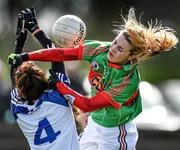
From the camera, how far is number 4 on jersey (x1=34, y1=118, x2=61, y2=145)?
830cm

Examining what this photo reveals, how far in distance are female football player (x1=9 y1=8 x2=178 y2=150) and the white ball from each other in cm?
14

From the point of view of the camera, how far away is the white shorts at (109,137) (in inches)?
349

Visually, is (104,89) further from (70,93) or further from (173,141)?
(173,141)

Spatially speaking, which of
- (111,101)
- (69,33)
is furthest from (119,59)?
(69,33)

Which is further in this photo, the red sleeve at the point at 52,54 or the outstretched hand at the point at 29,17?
the outstretched hand at the point at 29,17

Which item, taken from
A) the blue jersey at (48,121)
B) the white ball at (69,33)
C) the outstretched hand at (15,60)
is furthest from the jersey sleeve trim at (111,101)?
the outstretched hand at (15,60)

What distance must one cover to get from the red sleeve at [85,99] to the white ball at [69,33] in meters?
0.56

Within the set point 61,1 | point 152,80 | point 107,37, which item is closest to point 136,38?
point 152,80

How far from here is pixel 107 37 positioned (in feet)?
88.0

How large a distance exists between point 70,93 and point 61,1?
22.9m

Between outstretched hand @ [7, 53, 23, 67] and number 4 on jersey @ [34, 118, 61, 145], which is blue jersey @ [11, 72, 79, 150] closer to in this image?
number 4 on jersey @ [34, 118, 61, 145]

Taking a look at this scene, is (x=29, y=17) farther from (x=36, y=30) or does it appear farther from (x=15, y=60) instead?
(x=15, y=60)

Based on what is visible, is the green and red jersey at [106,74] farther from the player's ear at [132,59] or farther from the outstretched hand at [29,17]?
the outstretched hand at [29,17]

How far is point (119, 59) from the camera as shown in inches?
331
